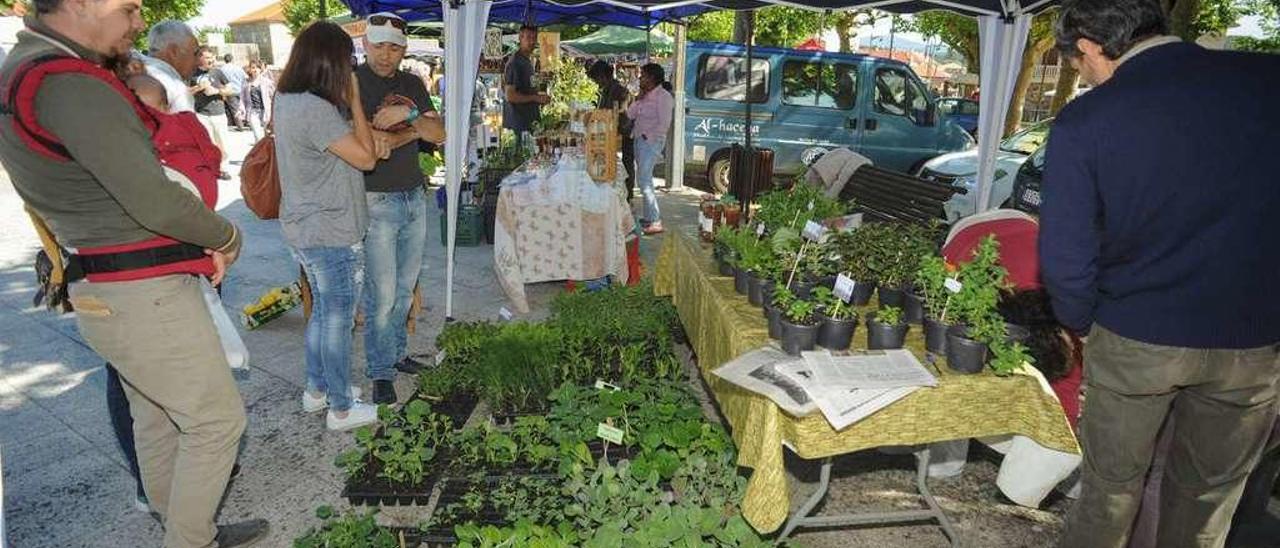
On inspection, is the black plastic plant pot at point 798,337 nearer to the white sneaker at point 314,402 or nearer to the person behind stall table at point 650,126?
the white sneaker at point 314,402

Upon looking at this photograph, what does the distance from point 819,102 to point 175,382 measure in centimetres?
871

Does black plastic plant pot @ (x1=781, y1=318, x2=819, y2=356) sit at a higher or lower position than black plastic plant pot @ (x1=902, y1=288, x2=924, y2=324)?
lower

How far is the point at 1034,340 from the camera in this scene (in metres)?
2.49

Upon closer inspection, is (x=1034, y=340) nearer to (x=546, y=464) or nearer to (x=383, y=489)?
(x=546, y=464)

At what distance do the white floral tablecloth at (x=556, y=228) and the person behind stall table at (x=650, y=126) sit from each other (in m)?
2.53

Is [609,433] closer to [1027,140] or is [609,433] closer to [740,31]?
[1027,140]

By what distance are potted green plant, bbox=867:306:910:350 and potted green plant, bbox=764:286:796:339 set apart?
281 mm

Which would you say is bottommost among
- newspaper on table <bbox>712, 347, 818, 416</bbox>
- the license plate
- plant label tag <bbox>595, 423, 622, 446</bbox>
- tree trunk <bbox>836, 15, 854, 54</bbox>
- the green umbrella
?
plant label tag <bbox>595, 423, 622, 446</bbox>

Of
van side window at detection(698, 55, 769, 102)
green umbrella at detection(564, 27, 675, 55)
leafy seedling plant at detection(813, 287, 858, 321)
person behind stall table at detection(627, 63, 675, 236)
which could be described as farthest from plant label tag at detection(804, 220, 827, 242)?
green umbrella at detection(564, 27, 675, 55)

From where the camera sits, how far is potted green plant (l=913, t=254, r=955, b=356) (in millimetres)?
2359

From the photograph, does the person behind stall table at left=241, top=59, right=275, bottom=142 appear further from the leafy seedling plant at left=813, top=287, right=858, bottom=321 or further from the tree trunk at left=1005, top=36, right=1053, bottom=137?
the tree trunk at left=1005, top=36, right=1053, bottom=137

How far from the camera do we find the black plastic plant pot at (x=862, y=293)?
111 inches

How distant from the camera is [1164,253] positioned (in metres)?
1.86

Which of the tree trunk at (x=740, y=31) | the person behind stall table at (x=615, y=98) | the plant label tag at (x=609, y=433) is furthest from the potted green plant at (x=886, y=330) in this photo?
the tree trunk at (x=740, y=31)
